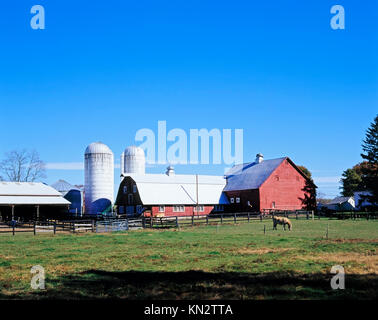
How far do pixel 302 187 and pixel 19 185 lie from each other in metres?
41.8

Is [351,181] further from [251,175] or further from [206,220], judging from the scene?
[206,220]

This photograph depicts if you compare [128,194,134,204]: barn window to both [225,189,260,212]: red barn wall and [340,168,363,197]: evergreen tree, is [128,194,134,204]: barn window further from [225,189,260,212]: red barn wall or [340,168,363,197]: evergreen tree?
[340,168,363,197]: evergreen tree

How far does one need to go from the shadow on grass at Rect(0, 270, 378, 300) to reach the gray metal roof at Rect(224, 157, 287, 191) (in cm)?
4597

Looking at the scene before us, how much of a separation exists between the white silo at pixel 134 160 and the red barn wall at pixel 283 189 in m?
23.2

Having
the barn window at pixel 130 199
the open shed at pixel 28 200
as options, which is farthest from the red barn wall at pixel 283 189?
the open shed at pixel 28 200

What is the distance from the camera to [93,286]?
1038 centimetres

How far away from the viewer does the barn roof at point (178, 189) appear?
56.7 meters

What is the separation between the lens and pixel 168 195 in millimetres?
57812

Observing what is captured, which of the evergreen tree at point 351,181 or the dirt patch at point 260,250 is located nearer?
the dirt patch at point 260,250

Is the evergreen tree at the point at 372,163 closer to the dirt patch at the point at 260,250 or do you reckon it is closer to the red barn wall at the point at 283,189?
the red barn wall at the point at 283,189

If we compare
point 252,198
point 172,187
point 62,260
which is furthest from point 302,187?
point 62,260

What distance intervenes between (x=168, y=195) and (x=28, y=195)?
19.1 metres

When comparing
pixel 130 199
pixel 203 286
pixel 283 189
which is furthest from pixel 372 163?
pixel 203 286
